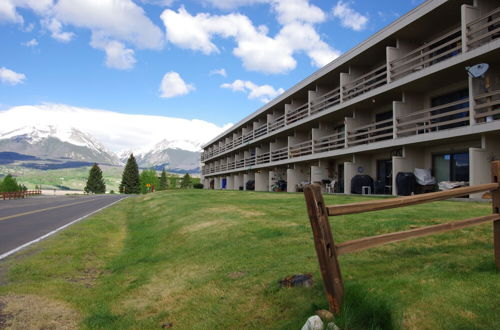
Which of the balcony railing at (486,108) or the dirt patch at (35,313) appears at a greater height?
the balcony railing at (486,108)

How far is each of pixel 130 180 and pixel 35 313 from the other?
11459cm

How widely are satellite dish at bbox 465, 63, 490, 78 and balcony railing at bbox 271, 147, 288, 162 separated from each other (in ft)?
71.6

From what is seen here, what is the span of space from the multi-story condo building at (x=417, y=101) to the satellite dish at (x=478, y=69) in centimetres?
45

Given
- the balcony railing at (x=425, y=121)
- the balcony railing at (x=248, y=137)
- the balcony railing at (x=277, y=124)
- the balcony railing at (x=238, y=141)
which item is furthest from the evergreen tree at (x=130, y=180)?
the balcony railing at (x=425, y=121)

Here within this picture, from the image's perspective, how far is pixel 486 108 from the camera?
16516mm

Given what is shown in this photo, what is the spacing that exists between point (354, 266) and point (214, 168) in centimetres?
6371

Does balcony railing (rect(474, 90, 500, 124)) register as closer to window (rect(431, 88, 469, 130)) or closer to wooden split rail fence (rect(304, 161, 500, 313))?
window (rect(431, 88, 469, 130))

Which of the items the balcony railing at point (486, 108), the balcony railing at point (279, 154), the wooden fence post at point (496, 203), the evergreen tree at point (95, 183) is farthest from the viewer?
the evergreen tree at point (95, 183)

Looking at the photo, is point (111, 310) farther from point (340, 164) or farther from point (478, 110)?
point (340, 164)

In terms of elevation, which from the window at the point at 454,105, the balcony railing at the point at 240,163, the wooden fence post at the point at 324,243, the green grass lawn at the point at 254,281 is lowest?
the green grass lawn at the point at 254,281

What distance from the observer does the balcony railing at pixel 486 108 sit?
→ 14853 mm

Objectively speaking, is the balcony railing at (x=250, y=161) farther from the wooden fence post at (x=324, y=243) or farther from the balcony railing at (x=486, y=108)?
the wooden fence post at (x=324, y=243)

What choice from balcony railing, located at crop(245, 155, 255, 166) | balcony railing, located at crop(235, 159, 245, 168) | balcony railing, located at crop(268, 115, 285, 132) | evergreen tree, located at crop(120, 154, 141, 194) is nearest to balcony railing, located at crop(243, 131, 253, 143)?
balcony railing, located at crop(245, 155, 255, 166)

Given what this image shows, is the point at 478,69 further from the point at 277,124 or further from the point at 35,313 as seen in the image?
the point at 277,124
